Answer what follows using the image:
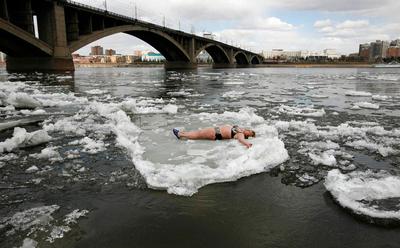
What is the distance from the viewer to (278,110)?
11445 millimetres

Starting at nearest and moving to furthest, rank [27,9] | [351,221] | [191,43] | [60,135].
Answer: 1. [351,221]
2. [60,135]
3. [27,9]
4. [191,43]

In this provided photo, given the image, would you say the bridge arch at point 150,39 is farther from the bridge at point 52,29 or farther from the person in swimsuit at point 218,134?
the person in swimsuit at point 218,134

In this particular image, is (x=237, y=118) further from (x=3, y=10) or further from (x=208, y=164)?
(x=3, y=10)

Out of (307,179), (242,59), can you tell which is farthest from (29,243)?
(242,59)

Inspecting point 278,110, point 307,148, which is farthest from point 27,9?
point 307,148

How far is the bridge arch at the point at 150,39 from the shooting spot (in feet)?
164

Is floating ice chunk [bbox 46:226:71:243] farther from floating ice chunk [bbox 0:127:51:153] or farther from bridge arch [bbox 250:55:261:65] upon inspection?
bridge arch [bbox 250:55:261:65]

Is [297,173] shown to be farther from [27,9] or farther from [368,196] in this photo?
[27,9]

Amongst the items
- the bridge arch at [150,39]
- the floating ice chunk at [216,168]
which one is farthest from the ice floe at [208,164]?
the bridge arch at [150,39]

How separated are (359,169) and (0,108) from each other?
11.1 meters

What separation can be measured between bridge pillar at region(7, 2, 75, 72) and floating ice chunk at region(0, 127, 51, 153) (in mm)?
43902

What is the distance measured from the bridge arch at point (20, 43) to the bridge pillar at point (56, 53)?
2.88ft

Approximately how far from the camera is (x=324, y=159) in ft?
18.3

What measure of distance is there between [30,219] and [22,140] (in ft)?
10.9
